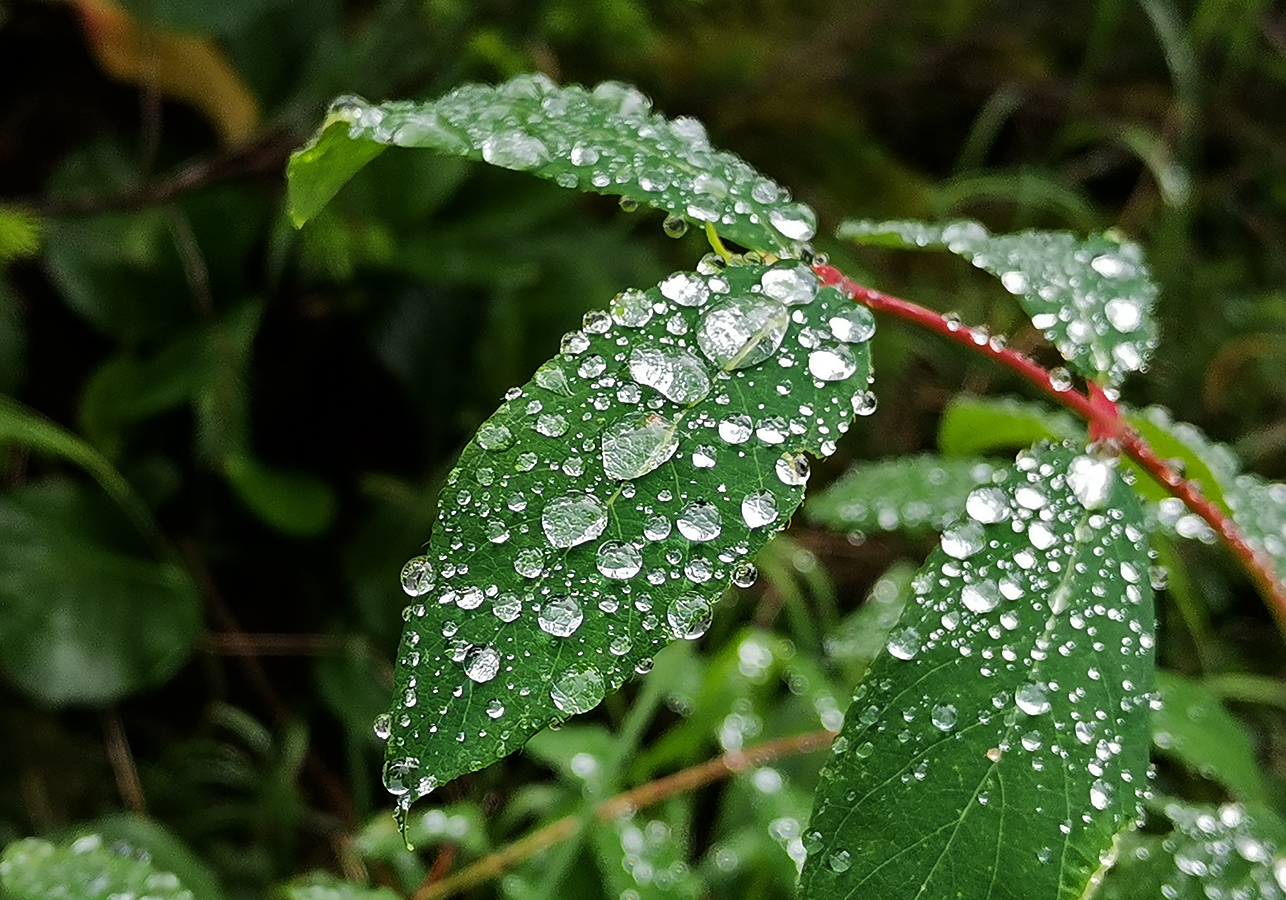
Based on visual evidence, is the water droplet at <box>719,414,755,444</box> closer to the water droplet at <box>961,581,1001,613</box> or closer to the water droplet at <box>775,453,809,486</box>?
the water droplet at <box>775,453,809,486</box>

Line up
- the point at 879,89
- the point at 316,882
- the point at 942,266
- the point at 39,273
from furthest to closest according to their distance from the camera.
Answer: the point at 879,89
the point at 942,266
the point at 39,273
the point at 316,882

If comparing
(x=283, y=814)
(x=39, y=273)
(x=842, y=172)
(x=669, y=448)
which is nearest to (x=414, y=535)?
(x=283, y=814)

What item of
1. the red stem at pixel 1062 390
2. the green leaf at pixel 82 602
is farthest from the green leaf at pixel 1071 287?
the green leaf at pixel 82 602

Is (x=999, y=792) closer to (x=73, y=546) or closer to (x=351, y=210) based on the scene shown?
(x=351, y=210)

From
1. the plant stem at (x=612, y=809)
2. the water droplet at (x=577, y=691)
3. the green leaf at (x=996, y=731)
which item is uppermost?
the water droplet at (x=577, y=691)

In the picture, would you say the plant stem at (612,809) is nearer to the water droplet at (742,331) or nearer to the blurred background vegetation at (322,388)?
the blurred background vegetation at (322,388)

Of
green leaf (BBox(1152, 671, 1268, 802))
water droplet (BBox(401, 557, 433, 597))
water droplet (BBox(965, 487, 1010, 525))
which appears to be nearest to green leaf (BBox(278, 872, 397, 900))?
water droplet (BBox(401, 557, 433, 597))
